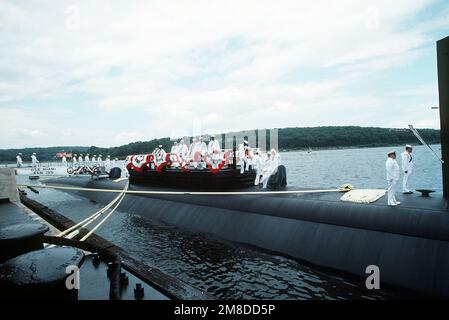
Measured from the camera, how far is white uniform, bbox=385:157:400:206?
912 centimetres

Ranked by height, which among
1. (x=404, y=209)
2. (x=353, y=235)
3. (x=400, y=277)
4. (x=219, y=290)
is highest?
(x=404, y=209)

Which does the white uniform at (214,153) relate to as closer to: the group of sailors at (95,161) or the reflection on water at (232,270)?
the reflection on water at (232,270)

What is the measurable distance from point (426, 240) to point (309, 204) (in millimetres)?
3792

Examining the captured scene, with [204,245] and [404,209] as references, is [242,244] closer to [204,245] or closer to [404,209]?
[204,245]

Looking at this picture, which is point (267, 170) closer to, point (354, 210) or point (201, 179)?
point (201, 179)

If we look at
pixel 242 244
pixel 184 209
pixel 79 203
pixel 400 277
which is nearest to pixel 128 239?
pixel 184 209

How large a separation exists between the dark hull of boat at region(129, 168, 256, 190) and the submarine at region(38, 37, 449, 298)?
3.82 ft

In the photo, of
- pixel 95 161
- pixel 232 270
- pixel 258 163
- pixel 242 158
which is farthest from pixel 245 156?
pixel 95 161

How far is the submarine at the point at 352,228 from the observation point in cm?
730

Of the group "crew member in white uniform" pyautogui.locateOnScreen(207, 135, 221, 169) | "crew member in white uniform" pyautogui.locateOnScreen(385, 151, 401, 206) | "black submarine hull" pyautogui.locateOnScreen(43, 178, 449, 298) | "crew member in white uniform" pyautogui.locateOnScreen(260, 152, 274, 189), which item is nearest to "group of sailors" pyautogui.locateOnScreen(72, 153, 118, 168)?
"crew member in white uniform" pyautogui.locateOnScreen(207, 135, 221, 169)

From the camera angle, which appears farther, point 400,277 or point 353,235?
point 353,235

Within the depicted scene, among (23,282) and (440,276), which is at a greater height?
(23,282)

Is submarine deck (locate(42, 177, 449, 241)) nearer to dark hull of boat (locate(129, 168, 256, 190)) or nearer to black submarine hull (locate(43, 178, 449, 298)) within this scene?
black submarine hull (locate(43, 178, 449, 298))

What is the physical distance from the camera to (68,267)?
3.57 m
